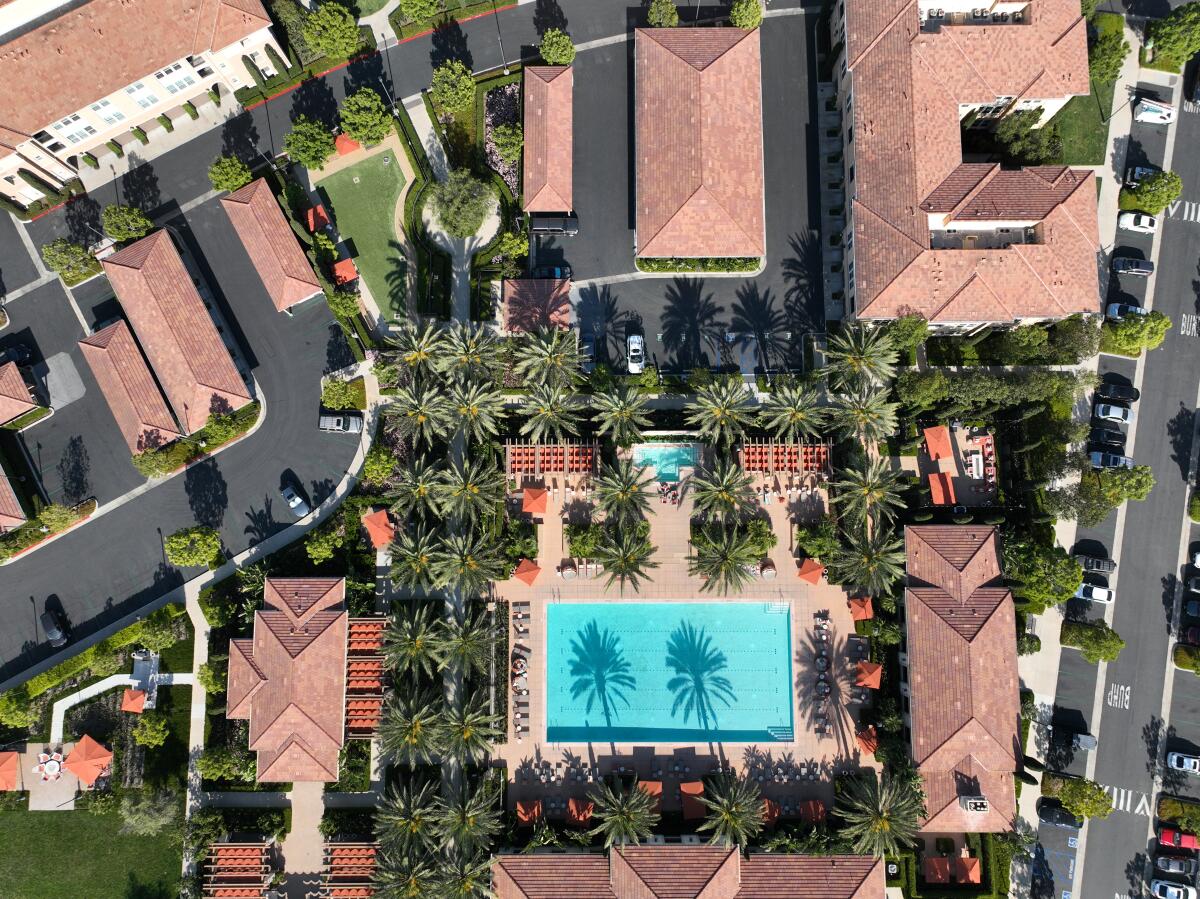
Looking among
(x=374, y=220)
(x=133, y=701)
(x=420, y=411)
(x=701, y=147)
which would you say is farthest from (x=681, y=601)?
(x=133, y=701)

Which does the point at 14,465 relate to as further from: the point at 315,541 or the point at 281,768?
the point at 281,768

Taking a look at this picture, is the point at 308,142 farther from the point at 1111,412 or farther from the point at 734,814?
the point at 1111,412

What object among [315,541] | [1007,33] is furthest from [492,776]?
[1007,33]

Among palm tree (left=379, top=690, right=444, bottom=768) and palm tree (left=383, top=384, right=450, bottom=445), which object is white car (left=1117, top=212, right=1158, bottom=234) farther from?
palm tree (left=379, top=690, right=444, bottom=768)

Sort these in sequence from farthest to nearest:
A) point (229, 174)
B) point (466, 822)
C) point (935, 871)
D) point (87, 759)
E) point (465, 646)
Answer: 1. point (229, 174)
2. point (87, 759)
3. point (935, 871)
4. point (465, 646)
5. point (466, 822)

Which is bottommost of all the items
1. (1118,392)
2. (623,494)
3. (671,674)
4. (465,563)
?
(671,674)

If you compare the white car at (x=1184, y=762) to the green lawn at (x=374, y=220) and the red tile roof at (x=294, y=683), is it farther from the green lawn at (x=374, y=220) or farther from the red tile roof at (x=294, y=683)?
the green lawn at (x=374, y=220)

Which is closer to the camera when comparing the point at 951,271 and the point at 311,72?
the point at 951,271
